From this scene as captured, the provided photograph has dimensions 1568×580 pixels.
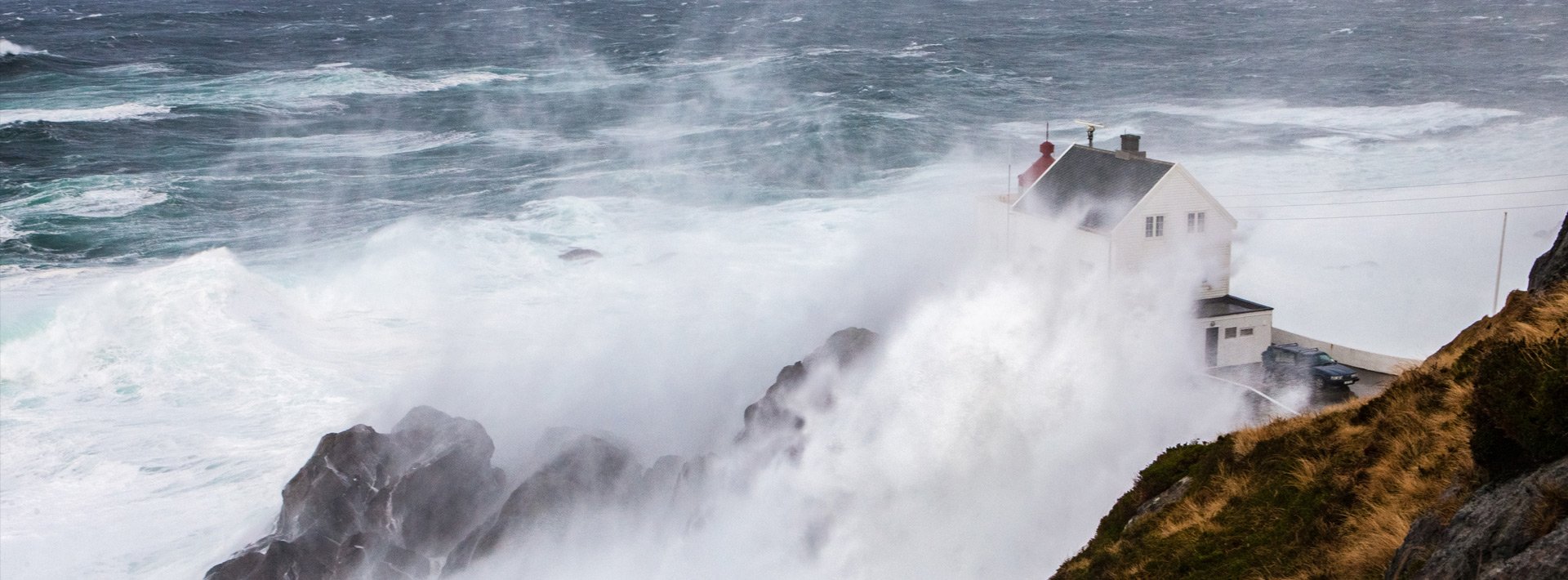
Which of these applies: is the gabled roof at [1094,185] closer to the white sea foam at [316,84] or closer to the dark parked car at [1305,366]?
the dark parked car at [1305,366]

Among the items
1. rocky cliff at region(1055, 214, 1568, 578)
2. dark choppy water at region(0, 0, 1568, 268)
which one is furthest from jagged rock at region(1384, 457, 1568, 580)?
dark choppy water at region(0, 0, 1568, 268)

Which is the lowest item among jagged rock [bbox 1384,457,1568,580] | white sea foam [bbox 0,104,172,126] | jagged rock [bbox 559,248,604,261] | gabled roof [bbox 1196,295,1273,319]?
jagged rock [bbox 559,248,604,261]

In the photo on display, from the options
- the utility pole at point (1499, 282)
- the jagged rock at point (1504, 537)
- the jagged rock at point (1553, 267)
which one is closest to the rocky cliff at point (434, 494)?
the utility pole at point (1499, 282)

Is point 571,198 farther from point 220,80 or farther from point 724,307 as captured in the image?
point 220,80

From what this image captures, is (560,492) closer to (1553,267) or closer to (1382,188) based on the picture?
(1553,267)

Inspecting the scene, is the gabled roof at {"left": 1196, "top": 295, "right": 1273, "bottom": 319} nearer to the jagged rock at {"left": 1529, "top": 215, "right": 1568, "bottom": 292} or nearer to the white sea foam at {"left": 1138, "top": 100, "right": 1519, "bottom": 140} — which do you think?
the jagged rock at {"left": 1529, "top": 215, "right": 1568, "bottom": 292}

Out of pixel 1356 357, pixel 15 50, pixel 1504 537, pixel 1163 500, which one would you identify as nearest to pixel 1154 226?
pixel 1356 357

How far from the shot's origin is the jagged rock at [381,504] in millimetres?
23078

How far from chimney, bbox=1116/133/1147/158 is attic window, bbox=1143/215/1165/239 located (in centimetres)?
196

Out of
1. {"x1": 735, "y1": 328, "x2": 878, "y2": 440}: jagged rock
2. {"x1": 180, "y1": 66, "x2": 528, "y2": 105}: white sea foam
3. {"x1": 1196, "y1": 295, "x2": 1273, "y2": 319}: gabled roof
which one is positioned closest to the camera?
{"x1": 1196, "y1": 295, "x2": 1273, "y2": 319}: gabled roof

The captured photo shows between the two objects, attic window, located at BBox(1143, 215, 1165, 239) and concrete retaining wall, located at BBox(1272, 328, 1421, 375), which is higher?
attic window, located at BBox(1143, 215, 1165, 239)

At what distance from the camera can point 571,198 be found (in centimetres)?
5259

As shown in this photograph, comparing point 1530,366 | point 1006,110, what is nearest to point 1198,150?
point 1006,110

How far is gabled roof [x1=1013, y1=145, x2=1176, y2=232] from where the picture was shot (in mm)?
27781
